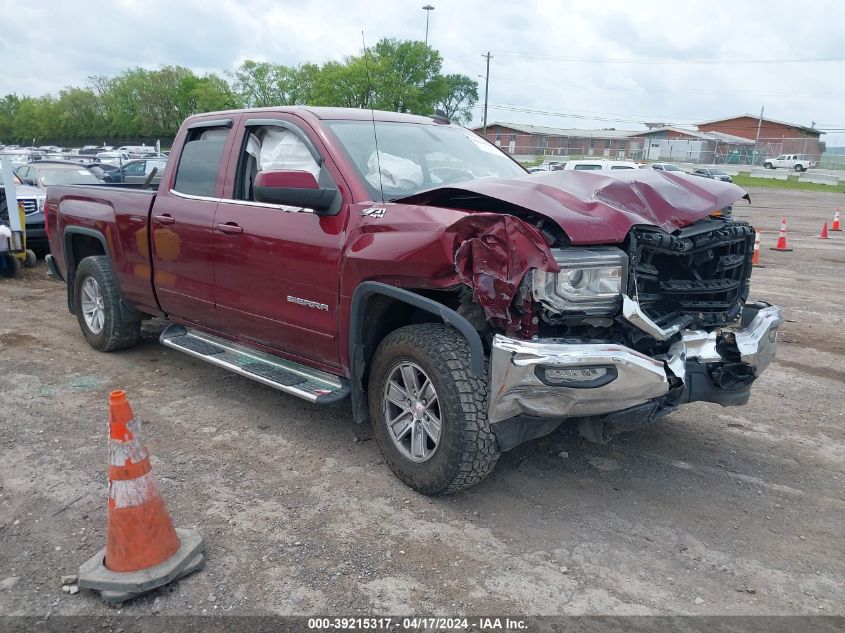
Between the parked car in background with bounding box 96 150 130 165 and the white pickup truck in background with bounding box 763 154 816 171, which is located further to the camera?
the white pickup truck in background with bounding box 763 154 816 171

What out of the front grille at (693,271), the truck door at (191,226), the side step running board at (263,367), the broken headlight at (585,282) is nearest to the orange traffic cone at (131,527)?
the side step running board at (263,367)

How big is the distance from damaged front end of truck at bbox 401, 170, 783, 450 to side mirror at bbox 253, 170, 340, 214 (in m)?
0.47

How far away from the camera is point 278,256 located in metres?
4.21

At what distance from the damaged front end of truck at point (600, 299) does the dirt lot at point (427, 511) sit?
1.73 ft

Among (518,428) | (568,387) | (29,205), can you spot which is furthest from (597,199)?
(29,205)

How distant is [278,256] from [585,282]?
6.26 feet

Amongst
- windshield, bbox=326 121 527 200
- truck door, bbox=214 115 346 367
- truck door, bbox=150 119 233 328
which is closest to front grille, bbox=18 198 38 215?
truck door, bbox=150 119 233 328

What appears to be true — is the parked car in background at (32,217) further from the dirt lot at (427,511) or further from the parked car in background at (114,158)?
the parked car in background at (114,158)

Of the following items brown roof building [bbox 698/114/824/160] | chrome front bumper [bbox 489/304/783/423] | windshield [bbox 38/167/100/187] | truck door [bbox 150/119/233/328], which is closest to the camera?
chrome front bumper [bbox 489/304/783/423]

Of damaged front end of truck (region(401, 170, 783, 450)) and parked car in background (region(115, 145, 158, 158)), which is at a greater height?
damaged front end of truck (region(401, 170, 783, 450))

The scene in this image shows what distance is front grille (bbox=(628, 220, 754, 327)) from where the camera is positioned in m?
3.39

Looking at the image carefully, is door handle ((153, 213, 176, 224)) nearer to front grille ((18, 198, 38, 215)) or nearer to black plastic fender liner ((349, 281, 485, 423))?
black plastic fender liner ((349, 281, 485, 423))

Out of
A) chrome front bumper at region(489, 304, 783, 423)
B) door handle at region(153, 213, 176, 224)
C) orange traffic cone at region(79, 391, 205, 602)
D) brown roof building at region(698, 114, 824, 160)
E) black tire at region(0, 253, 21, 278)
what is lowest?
black tire at region(0, 253, 21, 278)

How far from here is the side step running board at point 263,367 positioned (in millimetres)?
4055
